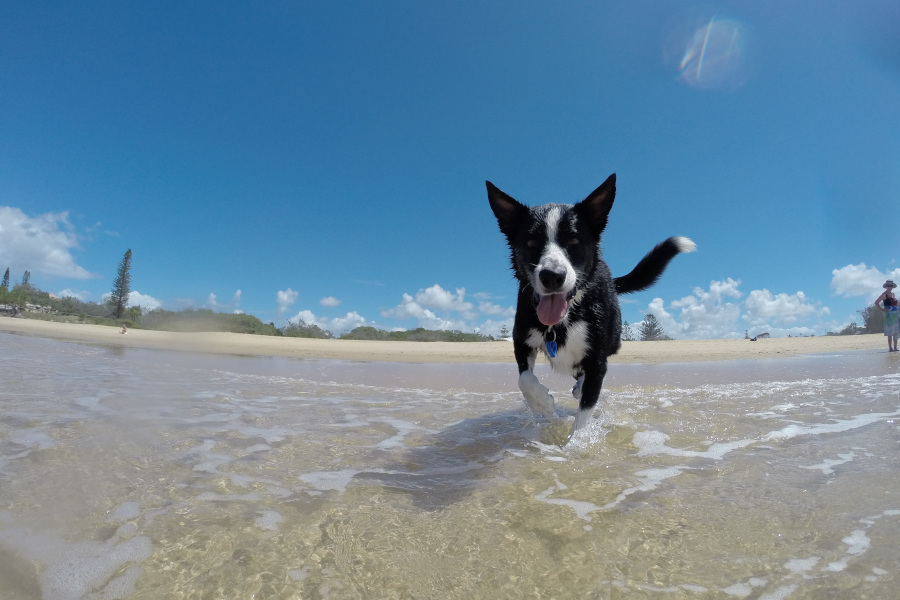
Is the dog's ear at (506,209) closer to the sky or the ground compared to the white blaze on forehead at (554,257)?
closer to the sky

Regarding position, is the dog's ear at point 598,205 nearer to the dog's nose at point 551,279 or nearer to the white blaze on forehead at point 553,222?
the white blaze on forehead at point 553,222

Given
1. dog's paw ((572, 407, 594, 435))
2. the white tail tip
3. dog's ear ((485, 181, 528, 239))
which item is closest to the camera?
dog's paw ((572, 407, 594, 435))

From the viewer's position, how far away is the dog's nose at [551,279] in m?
3.39

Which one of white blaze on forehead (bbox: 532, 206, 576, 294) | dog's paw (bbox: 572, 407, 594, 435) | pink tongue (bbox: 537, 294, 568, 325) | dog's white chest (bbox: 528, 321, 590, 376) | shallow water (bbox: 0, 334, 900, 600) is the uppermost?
white blaze on forehead (bbox: 532, 206, 576, 294)

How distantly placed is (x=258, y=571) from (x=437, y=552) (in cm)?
64

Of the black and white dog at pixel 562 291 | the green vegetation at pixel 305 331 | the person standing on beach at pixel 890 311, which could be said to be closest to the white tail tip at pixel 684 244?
the black and white dog at pixel 562 291

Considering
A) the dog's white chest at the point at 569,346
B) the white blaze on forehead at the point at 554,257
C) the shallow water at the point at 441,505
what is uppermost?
the white blaze on forehead at the point at 554,257

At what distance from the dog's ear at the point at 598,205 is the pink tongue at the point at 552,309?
1020 millimetres

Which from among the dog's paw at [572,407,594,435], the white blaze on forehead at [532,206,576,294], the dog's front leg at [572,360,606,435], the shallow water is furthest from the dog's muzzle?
the shallow water

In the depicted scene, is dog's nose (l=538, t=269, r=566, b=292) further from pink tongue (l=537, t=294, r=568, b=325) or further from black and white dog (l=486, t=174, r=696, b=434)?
pink tongue (l=537, t=294, r=568, b=325)

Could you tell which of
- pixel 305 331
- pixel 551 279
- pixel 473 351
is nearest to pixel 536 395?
pixel 551 279

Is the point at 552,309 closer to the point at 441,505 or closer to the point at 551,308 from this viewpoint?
the point at 551,308

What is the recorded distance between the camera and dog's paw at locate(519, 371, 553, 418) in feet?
12.5

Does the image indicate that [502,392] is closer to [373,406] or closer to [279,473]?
[373,406]
